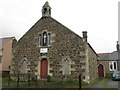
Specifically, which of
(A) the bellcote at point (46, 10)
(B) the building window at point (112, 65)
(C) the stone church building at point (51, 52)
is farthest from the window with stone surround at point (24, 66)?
(B) the building window at point (112, 65)

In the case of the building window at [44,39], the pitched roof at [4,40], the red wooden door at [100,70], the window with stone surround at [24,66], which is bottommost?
the red wooden door at [100,70]

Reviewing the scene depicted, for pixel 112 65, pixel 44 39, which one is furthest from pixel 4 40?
pixel 112 65

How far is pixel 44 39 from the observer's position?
21.8 metres

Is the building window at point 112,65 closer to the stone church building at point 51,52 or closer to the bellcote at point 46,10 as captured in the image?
the stone church building at point 51,52

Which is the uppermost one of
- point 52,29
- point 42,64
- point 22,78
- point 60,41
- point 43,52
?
point 52,29

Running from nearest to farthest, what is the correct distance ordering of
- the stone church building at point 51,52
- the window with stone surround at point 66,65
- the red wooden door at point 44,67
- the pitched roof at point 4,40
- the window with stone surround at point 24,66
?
the stone church building at point 51,52 < the window with stone surround at point 66,65 < the red wooden door at point 44,67 < the window with stone surround at point 24,66 < the pitched roof at point 4,40

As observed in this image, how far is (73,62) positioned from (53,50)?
10.8 ft

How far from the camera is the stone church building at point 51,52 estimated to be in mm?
19188

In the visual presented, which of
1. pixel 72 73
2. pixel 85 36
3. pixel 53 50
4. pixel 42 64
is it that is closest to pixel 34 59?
→ pixel 42 64

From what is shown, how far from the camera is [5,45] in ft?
117

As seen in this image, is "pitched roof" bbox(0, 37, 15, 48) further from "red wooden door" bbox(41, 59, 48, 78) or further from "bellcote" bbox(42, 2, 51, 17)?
"red wooden door" bbox(41, 59, 48, 78)

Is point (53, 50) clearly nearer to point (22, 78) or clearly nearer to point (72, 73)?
point (72, 73)

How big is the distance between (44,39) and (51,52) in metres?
2.26

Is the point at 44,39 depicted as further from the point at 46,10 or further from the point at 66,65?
the point at 66,65
